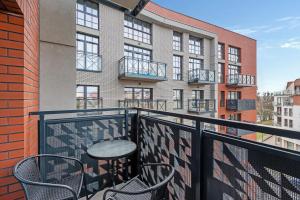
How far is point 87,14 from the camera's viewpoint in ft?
29.1

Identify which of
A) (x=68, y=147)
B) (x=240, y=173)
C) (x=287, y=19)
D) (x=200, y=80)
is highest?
(x=287, y=19)

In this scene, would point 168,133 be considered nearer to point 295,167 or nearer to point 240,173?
point 240,173

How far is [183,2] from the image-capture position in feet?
48.9

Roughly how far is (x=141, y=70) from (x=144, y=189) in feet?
31.0

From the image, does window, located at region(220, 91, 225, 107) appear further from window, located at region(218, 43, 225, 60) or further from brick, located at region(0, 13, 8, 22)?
brick, located at region(0, 13, 8, 22)

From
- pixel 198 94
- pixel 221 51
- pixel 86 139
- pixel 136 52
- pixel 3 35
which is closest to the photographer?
pixel 3 35

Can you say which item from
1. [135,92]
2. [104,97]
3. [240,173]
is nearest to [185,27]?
[135,92]

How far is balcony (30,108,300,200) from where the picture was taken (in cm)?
99

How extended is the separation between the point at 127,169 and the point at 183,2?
1604cm

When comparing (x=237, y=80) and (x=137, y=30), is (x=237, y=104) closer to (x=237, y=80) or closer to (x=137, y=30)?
(x=237, y=80)

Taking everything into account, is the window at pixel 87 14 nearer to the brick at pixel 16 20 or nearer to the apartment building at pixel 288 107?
the brick at pixel 16 20

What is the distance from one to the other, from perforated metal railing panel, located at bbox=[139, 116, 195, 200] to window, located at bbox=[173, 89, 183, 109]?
10327 millimetres

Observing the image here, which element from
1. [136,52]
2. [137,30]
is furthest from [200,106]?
[137,30]

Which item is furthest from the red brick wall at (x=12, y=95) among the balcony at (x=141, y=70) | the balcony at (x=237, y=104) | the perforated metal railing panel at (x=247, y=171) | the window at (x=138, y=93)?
the balcony at (x=237, y=104)
